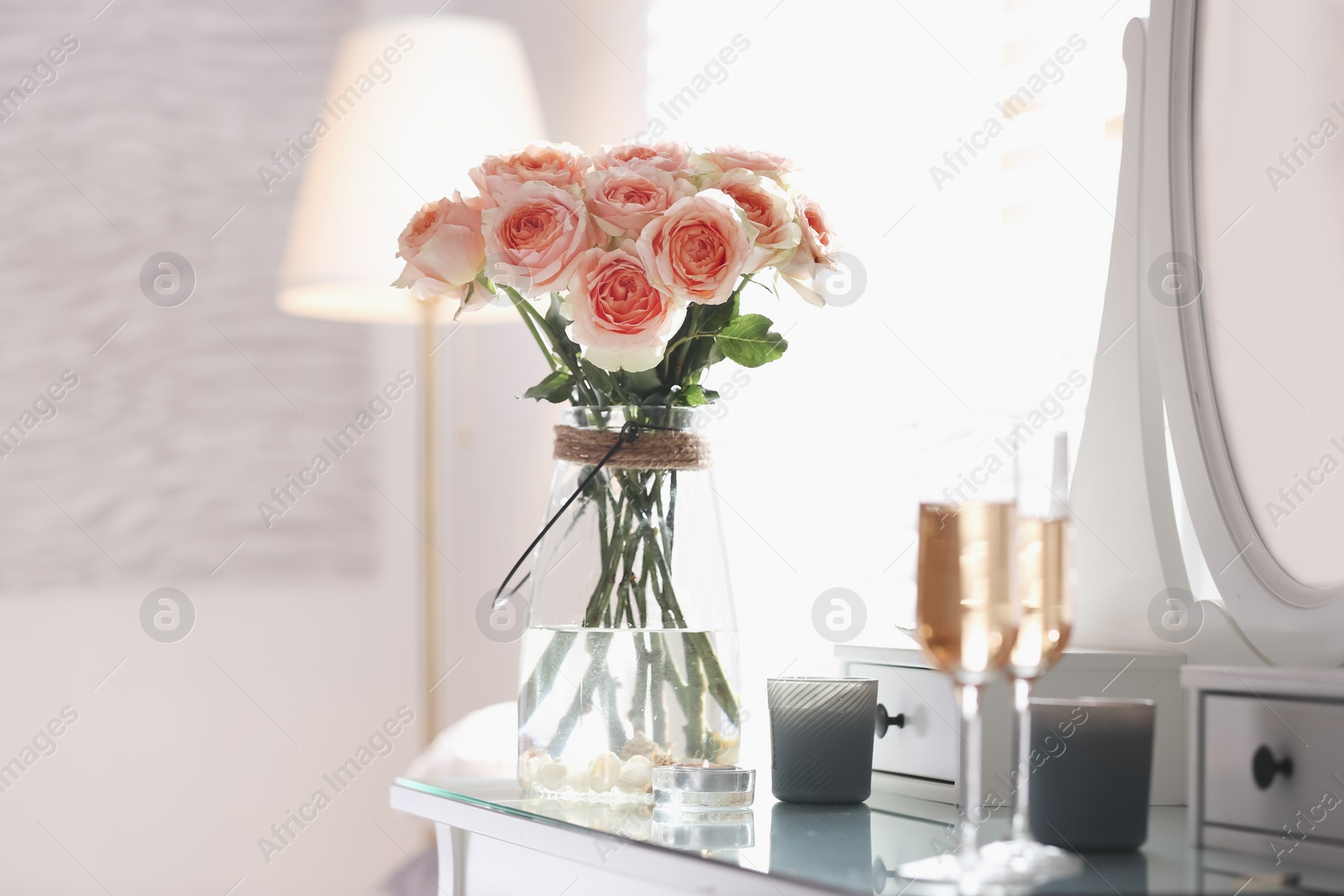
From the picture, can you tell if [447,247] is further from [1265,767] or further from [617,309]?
[1265,767]

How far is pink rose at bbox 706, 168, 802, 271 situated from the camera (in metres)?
0.89

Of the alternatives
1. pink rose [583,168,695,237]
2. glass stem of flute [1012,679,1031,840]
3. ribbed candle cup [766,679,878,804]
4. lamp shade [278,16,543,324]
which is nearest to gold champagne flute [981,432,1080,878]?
glass stem of flute [1012,679,1031,840]

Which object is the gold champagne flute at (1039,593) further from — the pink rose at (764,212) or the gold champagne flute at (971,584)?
the pink rose at (764,212)

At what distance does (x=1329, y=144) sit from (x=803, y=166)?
0.36 meters

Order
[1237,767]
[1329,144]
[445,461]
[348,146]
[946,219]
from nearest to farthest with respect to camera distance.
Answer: [1237,767], [1329,144], [946,219], [348,146], [445,461]

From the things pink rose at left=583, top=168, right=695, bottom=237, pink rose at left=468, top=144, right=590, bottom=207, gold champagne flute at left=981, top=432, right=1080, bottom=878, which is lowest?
gold champagne flute at left=981, top=432, right=1080, bottom=878

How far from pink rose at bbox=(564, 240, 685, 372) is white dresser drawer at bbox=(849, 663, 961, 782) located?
31cm

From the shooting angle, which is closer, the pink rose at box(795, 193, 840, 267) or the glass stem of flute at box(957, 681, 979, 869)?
the glass stem of flute at box(957, 681, 979, 869)

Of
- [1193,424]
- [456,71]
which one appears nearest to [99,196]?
[456,71]

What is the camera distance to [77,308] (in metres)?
1.96

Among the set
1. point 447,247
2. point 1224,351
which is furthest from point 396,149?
point 1224,351

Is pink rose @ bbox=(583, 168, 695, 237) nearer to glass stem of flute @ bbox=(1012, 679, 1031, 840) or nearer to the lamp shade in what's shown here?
glass stem of flute @ bbox=(1012, 679, 1031, 840)

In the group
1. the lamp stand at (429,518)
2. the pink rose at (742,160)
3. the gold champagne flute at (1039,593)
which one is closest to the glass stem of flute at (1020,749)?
the gold champagne flute at (1039,593)

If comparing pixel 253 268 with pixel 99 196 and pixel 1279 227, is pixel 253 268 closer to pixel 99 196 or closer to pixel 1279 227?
pixel 99 196
